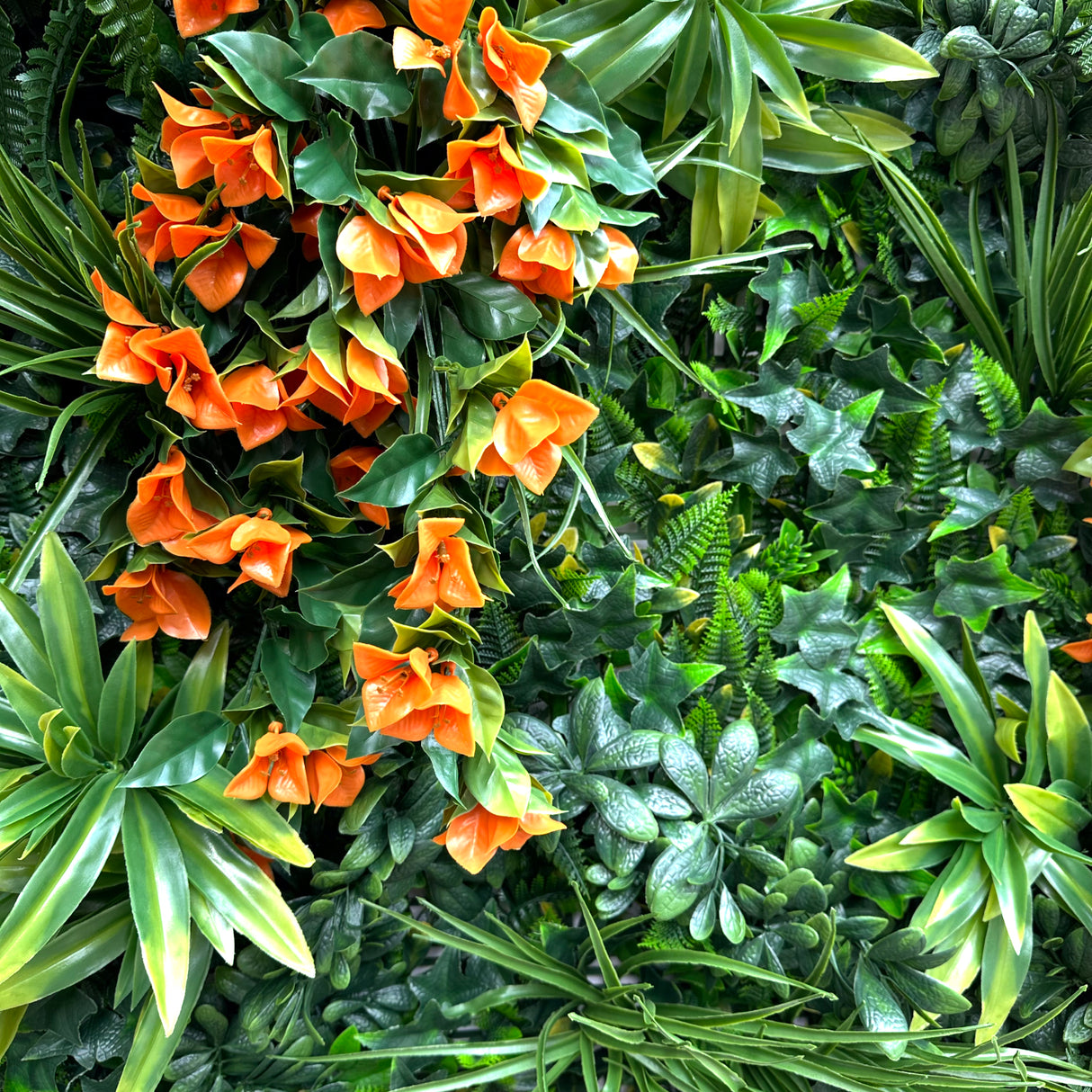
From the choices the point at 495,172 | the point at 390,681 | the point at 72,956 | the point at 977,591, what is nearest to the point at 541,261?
the point at 495,172

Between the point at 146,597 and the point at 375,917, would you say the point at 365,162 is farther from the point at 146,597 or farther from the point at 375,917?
the point at 375,917

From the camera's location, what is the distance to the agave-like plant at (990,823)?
1088mm

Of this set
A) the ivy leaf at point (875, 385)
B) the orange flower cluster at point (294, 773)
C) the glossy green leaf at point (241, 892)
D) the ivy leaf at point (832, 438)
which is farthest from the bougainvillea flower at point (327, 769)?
the ivy leaf at point (875, 385)

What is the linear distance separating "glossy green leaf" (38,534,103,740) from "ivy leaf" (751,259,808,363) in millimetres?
858

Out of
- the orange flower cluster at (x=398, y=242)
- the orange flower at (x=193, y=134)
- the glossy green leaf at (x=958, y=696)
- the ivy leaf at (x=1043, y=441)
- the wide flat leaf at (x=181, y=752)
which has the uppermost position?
the orange flower at (x=193, y=134)

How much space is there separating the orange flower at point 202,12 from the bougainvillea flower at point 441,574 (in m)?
0.51

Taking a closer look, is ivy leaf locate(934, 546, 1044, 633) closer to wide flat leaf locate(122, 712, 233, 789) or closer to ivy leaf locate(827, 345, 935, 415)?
ivy leaf locate(827, 345, 935, 415)

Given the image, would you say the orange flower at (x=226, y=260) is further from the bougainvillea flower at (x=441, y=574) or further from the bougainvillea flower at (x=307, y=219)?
the bougainvillea flower at (x=441, y=574)

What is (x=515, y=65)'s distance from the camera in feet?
2.65

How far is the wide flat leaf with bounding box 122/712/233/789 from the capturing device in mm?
891

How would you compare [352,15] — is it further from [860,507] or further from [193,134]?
[860,507]

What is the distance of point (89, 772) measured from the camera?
3.04 ft

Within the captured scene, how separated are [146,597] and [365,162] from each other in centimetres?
51

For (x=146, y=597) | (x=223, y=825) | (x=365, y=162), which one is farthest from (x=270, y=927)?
(x=365, y=162)
